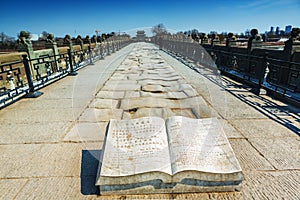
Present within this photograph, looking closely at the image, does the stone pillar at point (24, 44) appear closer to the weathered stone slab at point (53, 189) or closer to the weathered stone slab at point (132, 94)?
the weathered stone slab at point (132, 94)

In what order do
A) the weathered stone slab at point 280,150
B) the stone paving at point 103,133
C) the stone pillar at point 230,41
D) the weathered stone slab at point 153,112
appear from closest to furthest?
the stone paving at point 103,133 < the weathered stone slab at point 280,150 < the weathered stone slab at point 153,112 < the stone pillar at point 230,41

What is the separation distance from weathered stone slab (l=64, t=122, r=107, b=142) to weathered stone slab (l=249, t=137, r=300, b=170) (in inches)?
94.4

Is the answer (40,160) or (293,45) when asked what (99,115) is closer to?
(40,160)

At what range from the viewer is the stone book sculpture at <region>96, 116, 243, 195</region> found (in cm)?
179

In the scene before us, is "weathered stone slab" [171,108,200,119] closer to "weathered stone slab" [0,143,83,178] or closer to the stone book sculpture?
the stone book sculpture

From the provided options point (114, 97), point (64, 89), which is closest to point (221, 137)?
point (114, 97)

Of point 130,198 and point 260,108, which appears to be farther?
point 260,108

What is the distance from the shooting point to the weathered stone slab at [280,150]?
2.30 metres

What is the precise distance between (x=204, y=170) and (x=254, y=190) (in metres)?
0.63

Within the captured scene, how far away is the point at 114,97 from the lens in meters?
4.80

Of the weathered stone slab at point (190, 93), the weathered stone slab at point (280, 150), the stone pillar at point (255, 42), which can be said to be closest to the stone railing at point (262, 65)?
the stone pillar at point (255, 42)

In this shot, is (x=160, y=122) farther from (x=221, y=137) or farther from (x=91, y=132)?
(x=91, y=132)

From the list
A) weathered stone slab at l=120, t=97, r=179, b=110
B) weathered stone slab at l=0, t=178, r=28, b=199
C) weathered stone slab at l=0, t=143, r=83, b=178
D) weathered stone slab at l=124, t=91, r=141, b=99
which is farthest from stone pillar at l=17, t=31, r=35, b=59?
weathered stone slab at l=0, t=178, r=28, b=199

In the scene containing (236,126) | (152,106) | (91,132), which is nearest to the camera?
(91,132)
